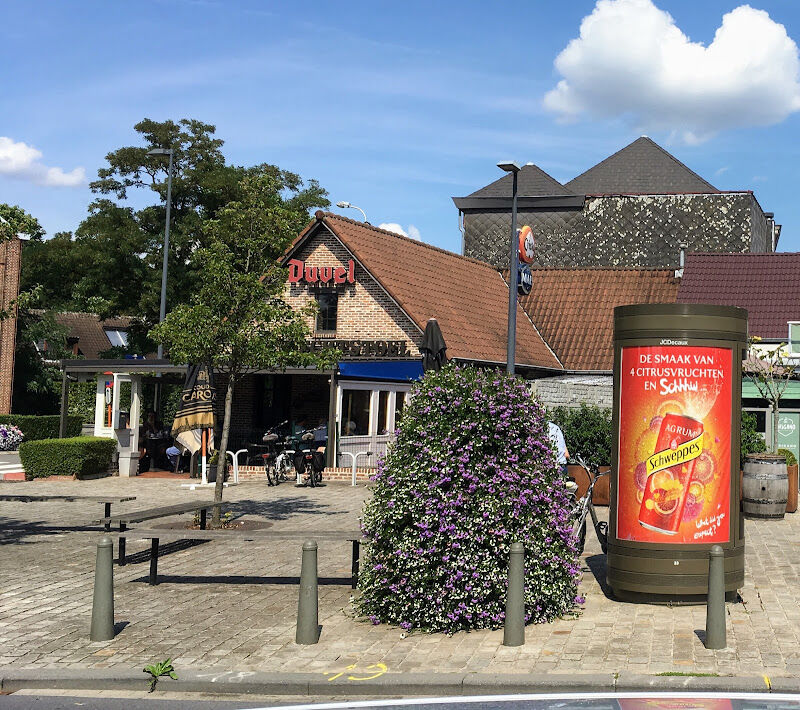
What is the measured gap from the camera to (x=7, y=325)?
42.4 meters

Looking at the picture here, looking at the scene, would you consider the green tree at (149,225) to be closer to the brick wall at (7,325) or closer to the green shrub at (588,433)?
the brick wall at (7,325)

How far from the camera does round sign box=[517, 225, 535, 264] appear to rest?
24375mm

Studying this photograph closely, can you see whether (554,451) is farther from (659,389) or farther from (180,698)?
(180,698)

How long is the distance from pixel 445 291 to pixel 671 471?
1992 cm

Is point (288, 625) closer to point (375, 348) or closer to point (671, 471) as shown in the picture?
point (671, 471)

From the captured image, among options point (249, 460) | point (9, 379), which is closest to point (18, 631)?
point (249, 460)

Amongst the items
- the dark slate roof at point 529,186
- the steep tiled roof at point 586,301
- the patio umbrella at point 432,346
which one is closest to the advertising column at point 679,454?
the patio umbrella at point 432,346

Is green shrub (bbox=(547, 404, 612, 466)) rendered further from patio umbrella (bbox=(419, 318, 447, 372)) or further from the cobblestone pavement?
the cobblestone pavement

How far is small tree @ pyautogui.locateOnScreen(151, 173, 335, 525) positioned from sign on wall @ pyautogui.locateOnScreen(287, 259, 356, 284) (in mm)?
10194

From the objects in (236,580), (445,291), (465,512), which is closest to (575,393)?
(445,291)

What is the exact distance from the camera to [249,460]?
25.1 metres

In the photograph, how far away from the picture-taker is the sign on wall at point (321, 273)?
86.2 feet

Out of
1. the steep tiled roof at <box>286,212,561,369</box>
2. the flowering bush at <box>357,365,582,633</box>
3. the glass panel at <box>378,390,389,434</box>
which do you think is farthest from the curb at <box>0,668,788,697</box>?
the glass panel at <box>378,390,389,434</box>

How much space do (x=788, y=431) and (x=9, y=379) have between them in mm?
31835
